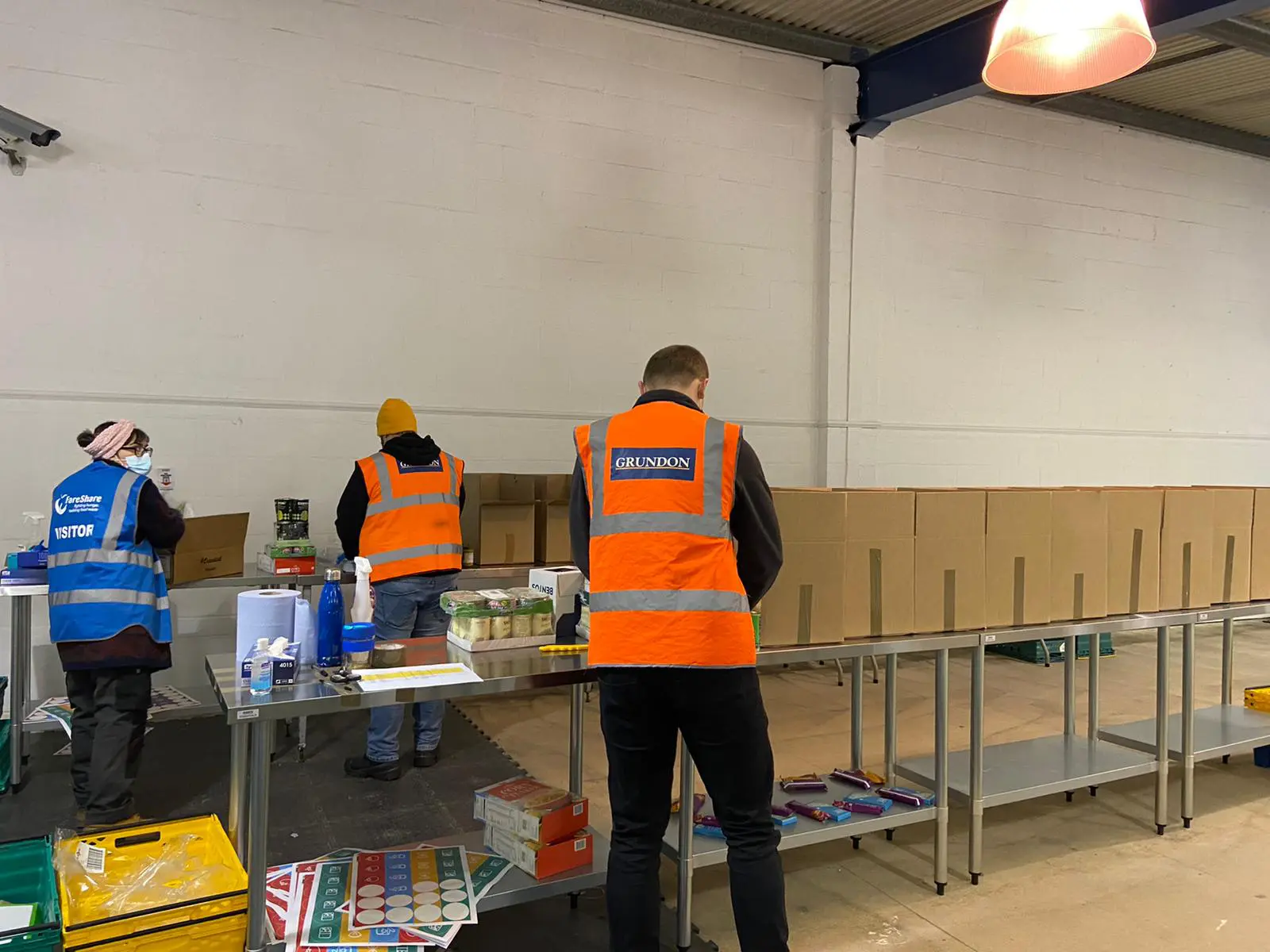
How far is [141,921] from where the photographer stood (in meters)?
2.04

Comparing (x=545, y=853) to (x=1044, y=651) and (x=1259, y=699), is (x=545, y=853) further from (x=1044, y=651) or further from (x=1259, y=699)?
(x=1044, y=651)

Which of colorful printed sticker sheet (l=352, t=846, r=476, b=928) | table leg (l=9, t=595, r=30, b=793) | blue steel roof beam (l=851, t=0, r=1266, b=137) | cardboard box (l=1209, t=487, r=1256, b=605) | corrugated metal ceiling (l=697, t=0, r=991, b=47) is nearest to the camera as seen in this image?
colorful printed sticker sheet (l=352, t=846, r=476, b=928)

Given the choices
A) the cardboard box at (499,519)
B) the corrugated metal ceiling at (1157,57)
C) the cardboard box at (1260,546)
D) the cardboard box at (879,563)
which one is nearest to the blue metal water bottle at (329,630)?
the cardboard box at (879,563)

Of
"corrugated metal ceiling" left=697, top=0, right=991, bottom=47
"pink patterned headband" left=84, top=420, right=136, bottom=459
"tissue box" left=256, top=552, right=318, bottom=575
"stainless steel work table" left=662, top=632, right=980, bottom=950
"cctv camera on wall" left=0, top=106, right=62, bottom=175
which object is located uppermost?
"corrugated metal ceiling" left=697, top=0, right=991, bottom=47

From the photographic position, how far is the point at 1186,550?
361 centimetres

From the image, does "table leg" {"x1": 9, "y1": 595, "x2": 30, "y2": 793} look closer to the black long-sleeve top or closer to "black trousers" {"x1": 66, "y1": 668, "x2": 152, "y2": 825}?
"black trousers" {"x1": 66, "y1": 668, "x2": 152, "y2": 825}

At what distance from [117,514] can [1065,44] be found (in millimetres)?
3242

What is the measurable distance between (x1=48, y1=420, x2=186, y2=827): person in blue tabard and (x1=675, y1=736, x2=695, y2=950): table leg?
6.44 feet

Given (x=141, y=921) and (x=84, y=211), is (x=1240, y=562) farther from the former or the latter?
(x=84, y=211)

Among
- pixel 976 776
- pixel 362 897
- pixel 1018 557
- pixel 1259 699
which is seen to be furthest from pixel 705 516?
pixel 1259 699

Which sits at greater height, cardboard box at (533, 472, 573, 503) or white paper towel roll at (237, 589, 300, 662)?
cardboard box at (533, 472, 573, 503)

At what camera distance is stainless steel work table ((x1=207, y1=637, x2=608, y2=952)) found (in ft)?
6.74

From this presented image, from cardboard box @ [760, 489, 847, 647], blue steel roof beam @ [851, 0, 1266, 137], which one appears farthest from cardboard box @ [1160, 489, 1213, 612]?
blue steel roof beam @ [851, 0, 1266, 137]

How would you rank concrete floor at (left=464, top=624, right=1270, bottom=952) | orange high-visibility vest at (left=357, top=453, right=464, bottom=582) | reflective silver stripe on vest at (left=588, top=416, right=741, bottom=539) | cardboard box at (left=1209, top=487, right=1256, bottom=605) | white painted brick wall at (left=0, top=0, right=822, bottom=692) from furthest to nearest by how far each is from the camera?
white painted brick wall at (left=0, top=0, right=822, bottom=692)
orange high-visibility vest at (left=357, top=453, right=464, bottom=582)
cardboard box at (left=1209, top=487, right=1256, bottom=605)
concrete floor at (left=464, top=624, right=1270, bottom=952)
reflective silver stripe on vest at (left=588, top=416, right=741, bottom=539)
